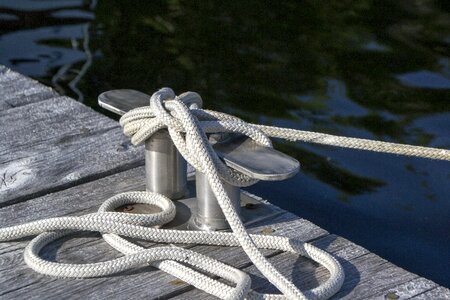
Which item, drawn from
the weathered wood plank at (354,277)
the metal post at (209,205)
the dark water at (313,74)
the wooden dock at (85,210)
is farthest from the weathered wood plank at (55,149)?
the dark water at (313,74)

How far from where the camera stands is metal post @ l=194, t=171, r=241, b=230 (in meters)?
2.61

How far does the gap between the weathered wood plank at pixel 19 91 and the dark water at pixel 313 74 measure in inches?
45.2

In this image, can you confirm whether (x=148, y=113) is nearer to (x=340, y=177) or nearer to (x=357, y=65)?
(x=340, y=177)

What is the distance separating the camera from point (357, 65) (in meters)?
5.94

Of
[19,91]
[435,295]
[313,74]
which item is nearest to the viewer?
[435,295]

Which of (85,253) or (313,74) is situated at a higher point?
(85,253)

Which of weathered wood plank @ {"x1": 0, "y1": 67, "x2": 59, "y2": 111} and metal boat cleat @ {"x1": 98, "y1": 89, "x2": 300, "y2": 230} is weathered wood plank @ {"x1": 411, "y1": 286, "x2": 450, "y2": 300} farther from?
weathered wood plank @ {"x1": 0, "y1": 67, "x2": 59, "y2": 111}

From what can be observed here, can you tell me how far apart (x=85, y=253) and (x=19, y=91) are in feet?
4.67

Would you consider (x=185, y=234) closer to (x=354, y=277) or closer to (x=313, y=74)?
(x=354, y=277)

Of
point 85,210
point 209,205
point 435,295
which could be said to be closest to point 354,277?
point 435,295

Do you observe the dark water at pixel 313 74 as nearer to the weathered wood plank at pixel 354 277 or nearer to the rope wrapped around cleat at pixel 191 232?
the weathered wood plank at pixel 354 277

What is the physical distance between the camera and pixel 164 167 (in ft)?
9.20

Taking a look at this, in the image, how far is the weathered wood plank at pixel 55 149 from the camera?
3074mm

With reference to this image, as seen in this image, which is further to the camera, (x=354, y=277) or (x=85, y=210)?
(x=85, y=210)
